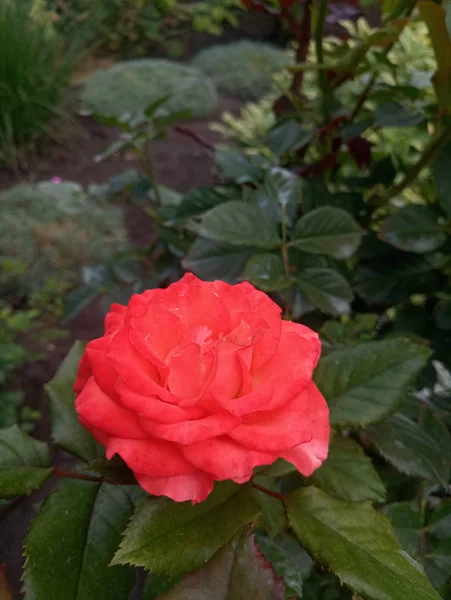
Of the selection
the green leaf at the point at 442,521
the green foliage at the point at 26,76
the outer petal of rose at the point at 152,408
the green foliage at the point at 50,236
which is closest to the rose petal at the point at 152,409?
the outer petal of rose at the point at 152,408

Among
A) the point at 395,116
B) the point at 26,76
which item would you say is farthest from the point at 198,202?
the point at 26,76

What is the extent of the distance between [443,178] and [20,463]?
650 mm

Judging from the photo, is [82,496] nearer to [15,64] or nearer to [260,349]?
[260,349]

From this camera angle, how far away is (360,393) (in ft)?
1.56

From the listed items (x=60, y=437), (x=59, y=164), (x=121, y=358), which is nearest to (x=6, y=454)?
(x=60, y=437)

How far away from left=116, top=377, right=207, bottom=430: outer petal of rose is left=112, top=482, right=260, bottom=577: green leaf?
0.08 m

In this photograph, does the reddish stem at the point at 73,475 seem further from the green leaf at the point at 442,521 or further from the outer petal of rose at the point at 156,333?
the green leaf at the point at 442,521

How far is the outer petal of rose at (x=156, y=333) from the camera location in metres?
0.35

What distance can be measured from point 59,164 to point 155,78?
1090 mm

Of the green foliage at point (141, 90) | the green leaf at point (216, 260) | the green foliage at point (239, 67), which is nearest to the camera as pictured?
the green leaf at point (216, 260)

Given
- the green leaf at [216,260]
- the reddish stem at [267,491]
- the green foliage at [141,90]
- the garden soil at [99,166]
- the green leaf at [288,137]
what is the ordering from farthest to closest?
1. the green foliage at [141,90]
2. the garden soil at [99,166]
3. the green leaf at [288,137]
4. the green leaf at [216,260]
5. the reddish stem at [267,491]

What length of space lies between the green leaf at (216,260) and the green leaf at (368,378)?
0.75 feet

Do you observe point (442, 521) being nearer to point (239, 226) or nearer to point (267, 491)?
point (267, 491)

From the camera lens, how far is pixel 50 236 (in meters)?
2.30
